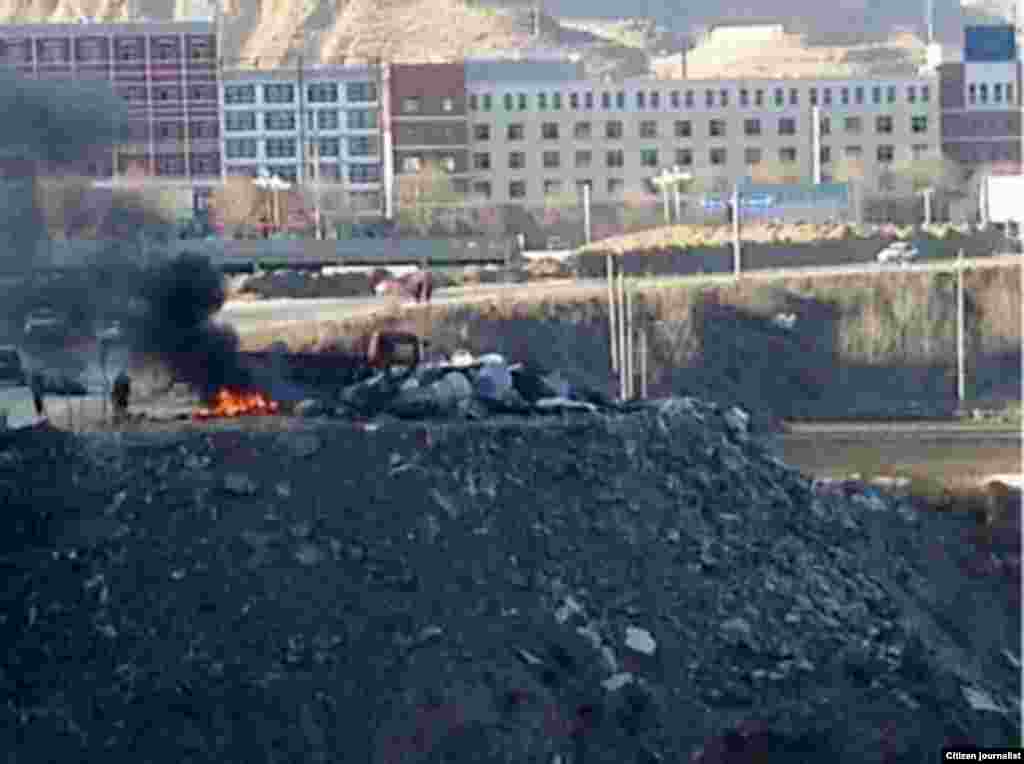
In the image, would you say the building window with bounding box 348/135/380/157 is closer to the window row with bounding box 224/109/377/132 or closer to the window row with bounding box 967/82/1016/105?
the window row with bounding box 224/109/377/132

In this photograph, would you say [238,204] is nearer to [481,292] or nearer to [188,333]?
[481,292]

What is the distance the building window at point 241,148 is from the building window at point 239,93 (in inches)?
45.9

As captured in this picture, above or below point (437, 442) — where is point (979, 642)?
below

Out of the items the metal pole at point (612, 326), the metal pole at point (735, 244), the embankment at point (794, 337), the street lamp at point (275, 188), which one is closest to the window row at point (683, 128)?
the street lamp at point (275, 188)

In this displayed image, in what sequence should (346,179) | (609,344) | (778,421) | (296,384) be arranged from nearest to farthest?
(296,384) → (778,421) → (609,344) → (346,179)

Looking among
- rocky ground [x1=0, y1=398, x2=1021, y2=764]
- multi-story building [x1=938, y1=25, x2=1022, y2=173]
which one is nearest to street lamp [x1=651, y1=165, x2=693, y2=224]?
multi-story building [x1=938, y1=25, x2=1022, y2=173]

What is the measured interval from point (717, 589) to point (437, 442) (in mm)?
2753

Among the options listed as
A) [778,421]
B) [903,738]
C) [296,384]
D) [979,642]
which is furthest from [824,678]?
[778,421]

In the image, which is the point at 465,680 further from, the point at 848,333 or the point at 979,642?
the point at 848,333

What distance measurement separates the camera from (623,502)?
2814cm

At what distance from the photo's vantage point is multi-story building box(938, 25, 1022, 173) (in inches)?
3565

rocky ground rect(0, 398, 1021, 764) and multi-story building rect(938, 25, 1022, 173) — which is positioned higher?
multi-story building rect(938, 25, 1022, 173)

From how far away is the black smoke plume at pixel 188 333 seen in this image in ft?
114

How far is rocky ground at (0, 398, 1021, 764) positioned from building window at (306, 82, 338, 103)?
60309mm
